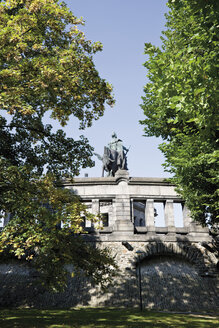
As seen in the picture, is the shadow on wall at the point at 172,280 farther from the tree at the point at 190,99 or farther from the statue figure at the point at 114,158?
the statue figure at the point at 114,158

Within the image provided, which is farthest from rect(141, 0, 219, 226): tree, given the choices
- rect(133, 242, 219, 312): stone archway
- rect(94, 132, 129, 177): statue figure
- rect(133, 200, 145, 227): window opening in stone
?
rect(133, 200, 145, 227): window opening in stone

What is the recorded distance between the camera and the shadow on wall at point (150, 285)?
55.6 feet

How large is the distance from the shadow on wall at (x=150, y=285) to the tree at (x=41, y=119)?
7219mm

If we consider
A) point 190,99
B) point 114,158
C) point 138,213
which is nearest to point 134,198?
point 114,158

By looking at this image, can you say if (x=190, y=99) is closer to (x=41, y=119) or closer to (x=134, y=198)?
(x=41, y=119)

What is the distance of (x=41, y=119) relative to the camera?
38.5 feet

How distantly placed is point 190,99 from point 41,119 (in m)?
6.02

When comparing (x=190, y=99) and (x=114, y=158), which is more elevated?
(x=114, y=158)

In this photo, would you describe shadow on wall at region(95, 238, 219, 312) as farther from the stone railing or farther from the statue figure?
the statue figure

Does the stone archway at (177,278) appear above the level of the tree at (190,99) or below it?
below

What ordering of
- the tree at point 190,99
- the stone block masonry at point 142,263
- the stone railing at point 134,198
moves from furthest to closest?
the stone railing at point 134,198, the stone block masonry at point 142,263, the tree at point 190,99

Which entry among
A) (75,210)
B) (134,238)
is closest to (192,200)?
(134,238)

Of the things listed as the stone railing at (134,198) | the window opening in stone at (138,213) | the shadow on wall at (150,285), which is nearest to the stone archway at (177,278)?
the shadow on wall at (150,285)

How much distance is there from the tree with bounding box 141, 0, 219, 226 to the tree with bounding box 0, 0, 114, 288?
3.03 metres
